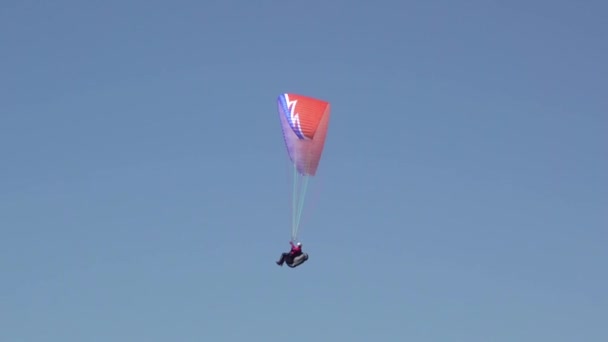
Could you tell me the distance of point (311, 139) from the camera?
6072 cm

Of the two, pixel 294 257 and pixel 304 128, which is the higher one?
pixel 304 128

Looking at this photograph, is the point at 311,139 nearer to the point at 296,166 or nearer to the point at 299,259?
the point at 296,166

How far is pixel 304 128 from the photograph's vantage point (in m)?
60.3

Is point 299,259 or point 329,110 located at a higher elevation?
point 329,110

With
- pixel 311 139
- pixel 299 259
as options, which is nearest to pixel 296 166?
pixel 311 139

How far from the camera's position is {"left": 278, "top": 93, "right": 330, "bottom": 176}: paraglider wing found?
60.5m

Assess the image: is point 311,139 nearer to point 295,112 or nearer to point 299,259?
point 295,112

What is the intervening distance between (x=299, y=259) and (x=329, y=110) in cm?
985

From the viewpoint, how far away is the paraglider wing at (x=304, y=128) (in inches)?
2381

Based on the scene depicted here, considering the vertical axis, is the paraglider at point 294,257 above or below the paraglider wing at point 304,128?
below

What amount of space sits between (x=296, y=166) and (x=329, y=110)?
4.24m

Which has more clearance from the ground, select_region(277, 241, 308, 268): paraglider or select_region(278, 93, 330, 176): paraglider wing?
select_region(278, 93, 330, 176): paraglider wing

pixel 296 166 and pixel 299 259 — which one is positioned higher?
pixel 296 166

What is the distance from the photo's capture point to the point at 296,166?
61.2 meters
